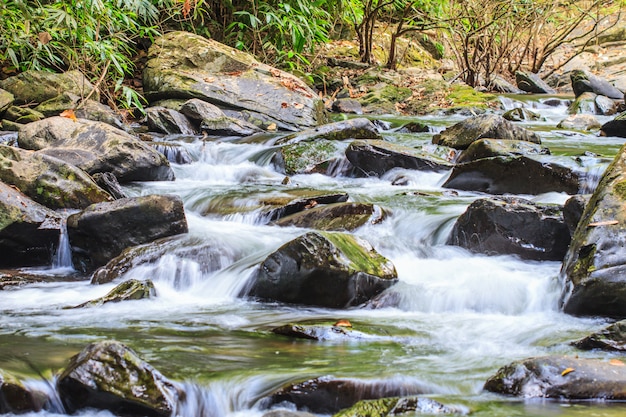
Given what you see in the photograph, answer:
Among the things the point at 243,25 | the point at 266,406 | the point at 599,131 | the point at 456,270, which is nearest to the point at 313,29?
the point at 243,25

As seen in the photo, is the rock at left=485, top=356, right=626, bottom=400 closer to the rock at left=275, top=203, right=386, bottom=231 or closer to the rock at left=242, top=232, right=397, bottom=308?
the rock at left=242, top=232, right=397, bottom=308

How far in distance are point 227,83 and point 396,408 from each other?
8.36 metres

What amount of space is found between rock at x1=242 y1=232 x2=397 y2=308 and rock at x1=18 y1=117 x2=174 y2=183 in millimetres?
2884

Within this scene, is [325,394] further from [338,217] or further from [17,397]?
Answer: [338,217]

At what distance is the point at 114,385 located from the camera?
8.05 feet

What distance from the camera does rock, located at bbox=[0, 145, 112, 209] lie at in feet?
17.9

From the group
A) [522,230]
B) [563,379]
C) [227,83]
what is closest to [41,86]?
[227,83]

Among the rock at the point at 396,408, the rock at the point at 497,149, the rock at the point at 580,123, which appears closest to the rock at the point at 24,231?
the rock at the point at 396,408

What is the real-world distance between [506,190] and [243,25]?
22.4ft

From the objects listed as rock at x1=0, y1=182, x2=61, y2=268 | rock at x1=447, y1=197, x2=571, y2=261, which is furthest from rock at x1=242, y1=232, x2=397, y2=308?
rock at x1=0, y1=182, x2=61, y2=268

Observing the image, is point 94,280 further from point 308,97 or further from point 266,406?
point 308,97

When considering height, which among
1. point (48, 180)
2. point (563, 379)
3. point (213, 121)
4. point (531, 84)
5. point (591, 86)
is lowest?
point (563, 379)

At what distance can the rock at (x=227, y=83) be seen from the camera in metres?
9.85

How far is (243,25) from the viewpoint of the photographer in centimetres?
1167
